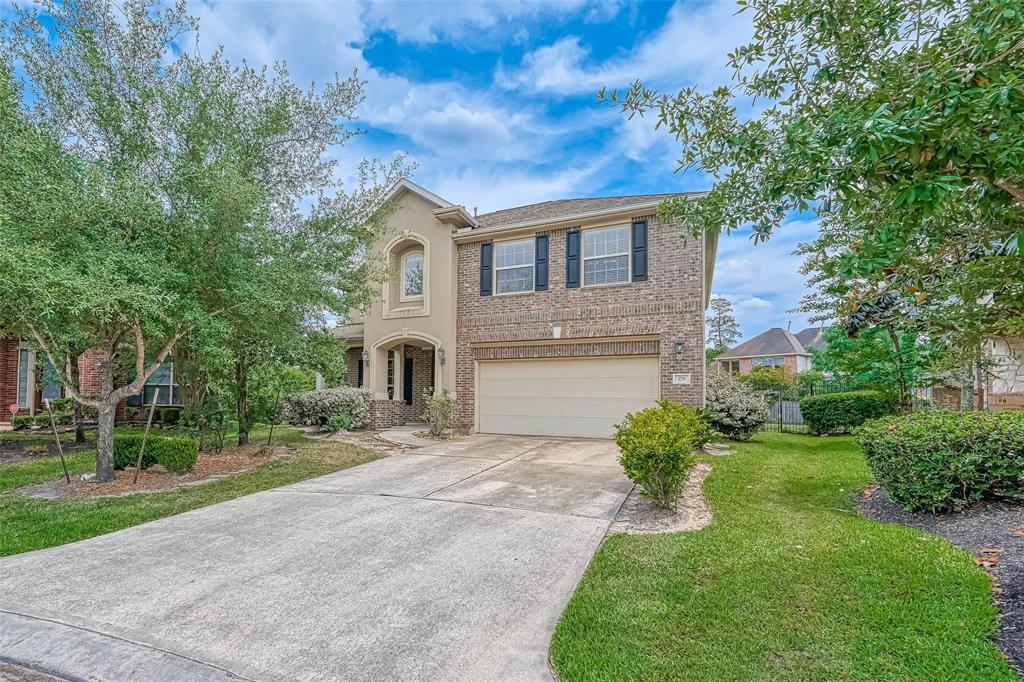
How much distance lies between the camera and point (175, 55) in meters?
8.03

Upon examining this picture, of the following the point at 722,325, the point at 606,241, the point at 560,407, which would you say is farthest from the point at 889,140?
the point at 722,325

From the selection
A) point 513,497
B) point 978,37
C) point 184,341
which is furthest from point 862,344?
point 184,341

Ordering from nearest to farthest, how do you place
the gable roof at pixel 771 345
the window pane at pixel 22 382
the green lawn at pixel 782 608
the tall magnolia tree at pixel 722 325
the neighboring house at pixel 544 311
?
the green lawn at pixel 782 608
the neighboring house at pixel 544 311
the window pane at pixel 22 382
the gable roof at pixel 771 345
the tall magnolia tree at pixel 722 325

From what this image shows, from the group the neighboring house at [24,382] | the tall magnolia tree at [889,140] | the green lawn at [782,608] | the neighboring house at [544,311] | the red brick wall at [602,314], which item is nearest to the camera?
the tall magnolia tree at [889,140]

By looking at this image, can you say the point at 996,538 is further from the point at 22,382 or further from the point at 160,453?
the point at 22,382

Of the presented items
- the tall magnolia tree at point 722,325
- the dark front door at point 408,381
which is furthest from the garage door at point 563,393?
the tall magnolia tree at point 722,325

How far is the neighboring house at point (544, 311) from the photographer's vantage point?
11773 millimetres

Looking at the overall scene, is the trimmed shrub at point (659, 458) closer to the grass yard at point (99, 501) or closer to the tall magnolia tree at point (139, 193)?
the grass yard at point (99, 501)

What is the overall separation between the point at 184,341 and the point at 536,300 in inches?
304

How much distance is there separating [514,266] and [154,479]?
8.97 m

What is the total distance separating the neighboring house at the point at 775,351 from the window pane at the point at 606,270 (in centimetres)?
2632

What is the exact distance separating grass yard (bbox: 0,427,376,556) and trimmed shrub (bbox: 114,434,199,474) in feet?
2.59

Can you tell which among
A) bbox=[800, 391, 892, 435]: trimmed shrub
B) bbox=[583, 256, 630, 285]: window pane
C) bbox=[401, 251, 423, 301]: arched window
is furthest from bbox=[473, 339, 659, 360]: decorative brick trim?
bbox=[800, 391, 892, 435]: trimmed shrub

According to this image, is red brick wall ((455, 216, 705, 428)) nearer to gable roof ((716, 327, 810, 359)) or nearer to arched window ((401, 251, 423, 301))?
arched window ((401, 251, 423, 301))
